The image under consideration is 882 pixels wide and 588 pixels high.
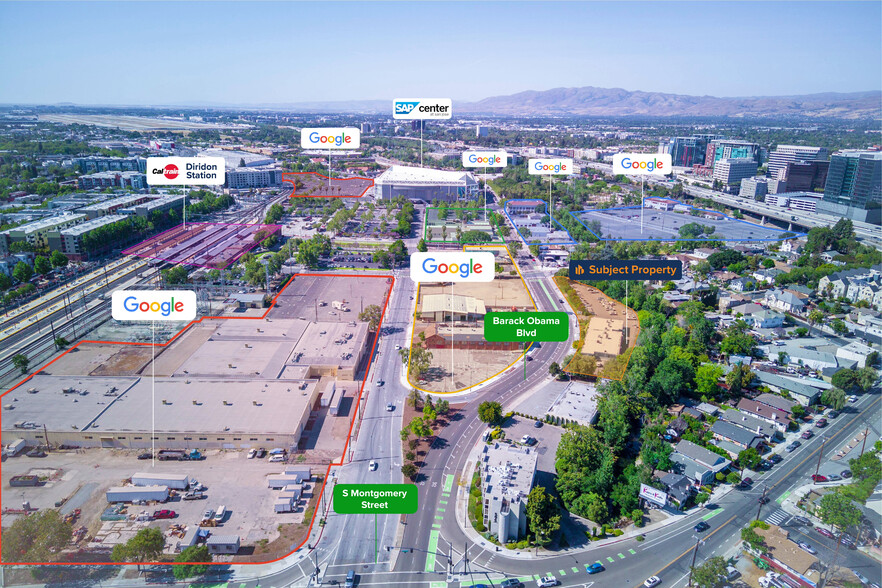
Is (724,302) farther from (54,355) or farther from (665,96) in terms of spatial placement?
(665,96)

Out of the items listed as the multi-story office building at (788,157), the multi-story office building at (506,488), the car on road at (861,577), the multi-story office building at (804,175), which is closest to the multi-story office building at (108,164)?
the multi-story office building at (506,488)

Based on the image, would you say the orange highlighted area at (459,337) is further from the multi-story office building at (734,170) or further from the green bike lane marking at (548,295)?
the multi-story office building at (734,170)

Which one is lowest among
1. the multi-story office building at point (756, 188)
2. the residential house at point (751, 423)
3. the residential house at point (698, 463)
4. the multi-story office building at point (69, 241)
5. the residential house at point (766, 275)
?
the residential house at point (698, 463)

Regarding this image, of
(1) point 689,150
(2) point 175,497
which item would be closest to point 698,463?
(2) point 175,497

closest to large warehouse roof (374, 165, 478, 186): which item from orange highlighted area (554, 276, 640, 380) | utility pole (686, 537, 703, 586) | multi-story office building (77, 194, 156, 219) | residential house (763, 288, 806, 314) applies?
multi-story office building (77, 194, 156, 219)

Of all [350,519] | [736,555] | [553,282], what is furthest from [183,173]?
[553,282]

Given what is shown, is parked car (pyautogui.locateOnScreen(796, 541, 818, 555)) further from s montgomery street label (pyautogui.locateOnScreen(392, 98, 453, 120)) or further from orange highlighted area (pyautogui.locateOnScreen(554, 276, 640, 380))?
s montgomery street label (pyautogui.locateOnScreen(392, 98, 453, 120))
